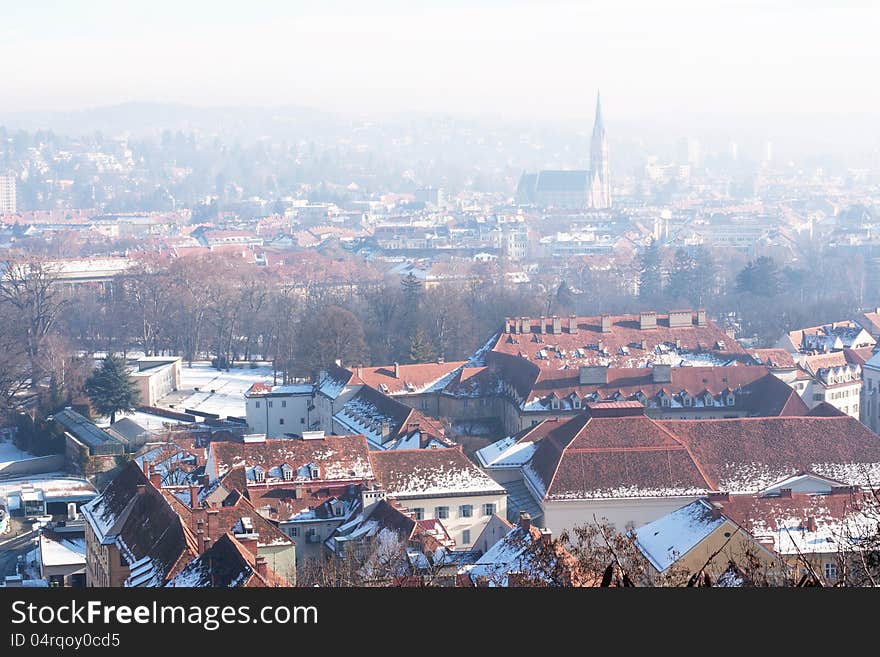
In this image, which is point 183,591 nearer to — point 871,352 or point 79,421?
point 79,421

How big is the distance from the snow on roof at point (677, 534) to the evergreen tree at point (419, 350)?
23849mm

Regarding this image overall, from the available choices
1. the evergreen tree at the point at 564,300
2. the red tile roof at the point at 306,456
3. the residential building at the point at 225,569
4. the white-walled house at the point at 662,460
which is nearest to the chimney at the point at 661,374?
the white-walled house at the point at 662,460

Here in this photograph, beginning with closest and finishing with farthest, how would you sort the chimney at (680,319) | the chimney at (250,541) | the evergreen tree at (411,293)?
the chimney at (250,541) → the chimney at (680,319) → the evergreen tree at (411,293)

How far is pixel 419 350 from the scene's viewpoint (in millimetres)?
45250

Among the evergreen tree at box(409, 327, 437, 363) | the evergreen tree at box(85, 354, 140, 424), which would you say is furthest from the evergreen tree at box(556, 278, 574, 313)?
the evergreen tree at box(85, 354, 140, 424)

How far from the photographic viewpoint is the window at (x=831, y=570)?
20.0 metres

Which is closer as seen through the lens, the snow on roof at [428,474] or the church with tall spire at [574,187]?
the snow on roof at [428,474]

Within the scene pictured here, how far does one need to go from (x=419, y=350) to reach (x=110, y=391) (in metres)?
8.95

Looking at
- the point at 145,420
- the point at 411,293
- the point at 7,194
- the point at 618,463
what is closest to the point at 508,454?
the point at 618,463

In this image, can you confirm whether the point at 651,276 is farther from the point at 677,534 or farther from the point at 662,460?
the point at 677,534

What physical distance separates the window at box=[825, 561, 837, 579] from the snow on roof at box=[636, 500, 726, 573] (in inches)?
56.7

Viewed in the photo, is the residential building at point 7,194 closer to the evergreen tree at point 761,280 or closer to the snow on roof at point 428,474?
the evergreen tree at point 761,280

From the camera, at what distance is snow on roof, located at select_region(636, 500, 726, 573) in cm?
1966

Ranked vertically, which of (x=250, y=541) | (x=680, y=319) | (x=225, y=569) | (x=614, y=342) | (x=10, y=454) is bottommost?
(x=10, y=454)
